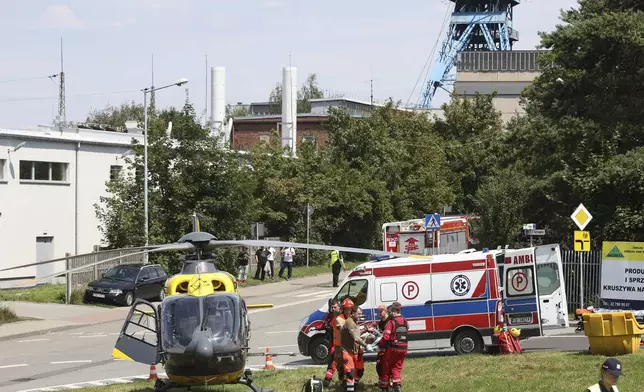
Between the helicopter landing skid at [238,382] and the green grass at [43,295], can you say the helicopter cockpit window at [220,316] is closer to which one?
the helicopter landing skid at [238,382]

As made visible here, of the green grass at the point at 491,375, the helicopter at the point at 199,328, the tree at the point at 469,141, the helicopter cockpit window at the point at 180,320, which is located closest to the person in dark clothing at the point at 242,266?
the green grass at the point at 491,375

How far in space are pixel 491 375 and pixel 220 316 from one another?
15.8 feet

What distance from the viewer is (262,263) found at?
42.1 metres

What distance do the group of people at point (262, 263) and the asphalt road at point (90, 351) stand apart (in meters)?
8.44

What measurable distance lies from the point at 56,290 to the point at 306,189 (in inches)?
685

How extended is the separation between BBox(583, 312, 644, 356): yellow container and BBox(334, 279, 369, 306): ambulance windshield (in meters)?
5.44

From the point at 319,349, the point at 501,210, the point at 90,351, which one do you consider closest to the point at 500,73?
the point at 501,210

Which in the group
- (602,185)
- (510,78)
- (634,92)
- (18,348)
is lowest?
(18,348)

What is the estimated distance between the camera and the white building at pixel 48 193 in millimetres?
42344

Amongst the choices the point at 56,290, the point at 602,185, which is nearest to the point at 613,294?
the point at 602,185

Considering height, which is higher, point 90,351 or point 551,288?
point 551,288

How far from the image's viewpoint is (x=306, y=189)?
51.1m

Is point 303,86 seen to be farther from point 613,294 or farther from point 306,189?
point 613,294

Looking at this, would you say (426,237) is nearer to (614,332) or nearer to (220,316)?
(614,332)
